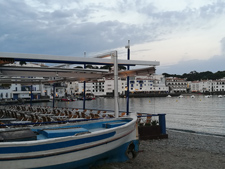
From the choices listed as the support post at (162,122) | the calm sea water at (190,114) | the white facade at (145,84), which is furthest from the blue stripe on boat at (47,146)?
the white facade at (145,84)

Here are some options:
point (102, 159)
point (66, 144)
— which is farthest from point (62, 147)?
point (102, 159)

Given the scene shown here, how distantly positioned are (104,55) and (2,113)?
14.0 m

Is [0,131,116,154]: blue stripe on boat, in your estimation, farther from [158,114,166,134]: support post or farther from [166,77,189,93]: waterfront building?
[166,77,189,93]: waterfront building

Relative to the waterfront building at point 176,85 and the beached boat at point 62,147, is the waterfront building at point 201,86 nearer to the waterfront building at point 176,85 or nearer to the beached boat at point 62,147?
the waterfront building at point 176,85

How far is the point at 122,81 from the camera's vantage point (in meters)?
144

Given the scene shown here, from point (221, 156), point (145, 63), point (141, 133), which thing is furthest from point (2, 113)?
point (221, 156)

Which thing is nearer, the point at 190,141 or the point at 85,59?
the point at 85,59

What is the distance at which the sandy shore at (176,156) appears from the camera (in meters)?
7.68

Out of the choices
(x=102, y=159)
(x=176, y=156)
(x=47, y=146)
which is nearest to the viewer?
(x=47, y=146)

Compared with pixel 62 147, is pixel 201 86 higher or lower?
higher

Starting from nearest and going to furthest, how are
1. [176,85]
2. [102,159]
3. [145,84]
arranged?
[102,159] < [145,84] < [176,85]

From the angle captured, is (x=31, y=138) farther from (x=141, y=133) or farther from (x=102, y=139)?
(x=141, y=133)

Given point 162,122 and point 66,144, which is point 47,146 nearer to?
point 66,144

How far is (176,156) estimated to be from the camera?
29.4ft
